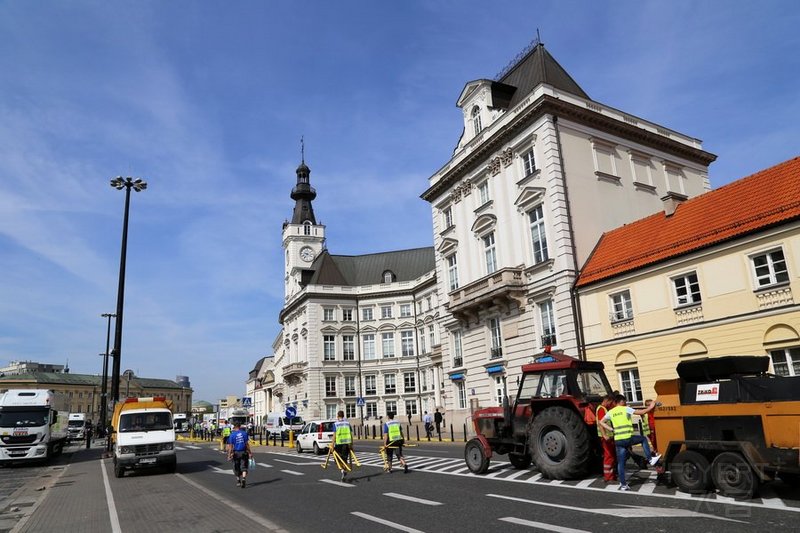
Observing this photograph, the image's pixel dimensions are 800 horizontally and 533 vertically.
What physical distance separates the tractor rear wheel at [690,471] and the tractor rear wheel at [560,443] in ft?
A: 5.94

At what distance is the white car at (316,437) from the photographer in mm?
26281

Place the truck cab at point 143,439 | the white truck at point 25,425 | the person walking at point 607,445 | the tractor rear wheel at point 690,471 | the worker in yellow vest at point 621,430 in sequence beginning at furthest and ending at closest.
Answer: the white truck at point 25,425 < the truck cab at point 143,439 < the person walking at point 607,445 < the worker in yellow vest at point 621,430 < the tractor rear wheel at point 690,471

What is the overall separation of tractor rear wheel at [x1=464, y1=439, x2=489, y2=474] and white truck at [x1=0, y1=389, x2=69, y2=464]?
19.0m

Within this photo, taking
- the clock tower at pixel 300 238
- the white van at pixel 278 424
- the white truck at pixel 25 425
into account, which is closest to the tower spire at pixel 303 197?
the clock tower at pixel 300 238

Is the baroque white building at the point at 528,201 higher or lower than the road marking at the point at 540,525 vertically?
higher

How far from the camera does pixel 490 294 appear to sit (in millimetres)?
29656

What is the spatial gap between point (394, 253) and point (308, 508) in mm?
62890

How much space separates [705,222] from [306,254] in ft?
208

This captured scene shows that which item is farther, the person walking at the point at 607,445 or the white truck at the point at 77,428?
the white truck at the point at 77,428

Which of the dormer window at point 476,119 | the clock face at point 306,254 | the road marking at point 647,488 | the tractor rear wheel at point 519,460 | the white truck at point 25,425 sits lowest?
the road marking at point 647,488

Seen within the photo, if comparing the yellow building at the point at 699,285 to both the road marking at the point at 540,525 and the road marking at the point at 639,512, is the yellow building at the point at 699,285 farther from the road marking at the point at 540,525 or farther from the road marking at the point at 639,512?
the road marking at the point at 540,525

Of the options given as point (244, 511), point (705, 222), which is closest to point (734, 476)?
point (244, 511)

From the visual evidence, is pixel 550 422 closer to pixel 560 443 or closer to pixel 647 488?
pixel 560 443

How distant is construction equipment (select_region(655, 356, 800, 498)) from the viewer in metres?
8.96
